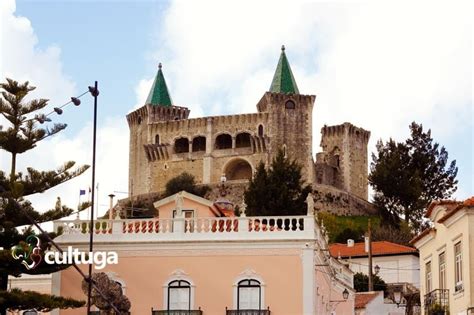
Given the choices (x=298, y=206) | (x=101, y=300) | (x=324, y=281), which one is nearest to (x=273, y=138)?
(x=298, y=206)

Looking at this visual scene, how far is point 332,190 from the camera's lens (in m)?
106

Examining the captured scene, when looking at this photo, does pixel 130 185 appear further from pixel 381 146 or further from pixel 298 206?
pixel 298 206

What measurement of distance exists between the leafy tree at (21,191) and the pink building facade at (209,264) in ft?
6.50

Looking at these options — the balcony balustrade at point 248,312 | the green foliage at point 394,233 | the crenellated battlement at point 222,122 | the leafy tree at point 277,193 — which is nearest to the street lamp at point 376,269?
the leafy tree at point 277,193

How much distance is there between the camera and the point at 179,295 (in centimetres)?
3422

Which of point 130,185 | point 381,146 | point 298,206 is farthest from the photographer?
point 130,185

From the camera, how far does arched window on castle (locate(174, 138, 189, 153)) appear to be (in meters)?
111

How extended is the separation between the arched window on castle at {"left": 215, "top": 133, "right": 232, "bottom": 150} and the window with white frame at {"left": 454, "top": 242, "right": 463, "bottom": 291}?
81.6 metres

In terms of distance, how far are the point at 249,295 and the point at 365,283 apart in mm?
30972

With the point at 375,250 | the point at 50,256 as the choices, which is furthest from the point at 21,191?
the point at 375,250

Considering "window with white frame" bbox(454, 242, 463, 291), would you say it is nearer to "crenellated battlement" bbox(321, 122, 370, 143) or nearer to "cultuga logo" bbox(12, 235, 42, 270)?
"cultuga logo" bbox(12, 235, 42, 270)

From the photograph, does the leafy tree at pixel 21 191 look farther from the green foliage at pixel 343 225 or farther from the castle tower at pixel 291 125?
the castle tower at pixel 291 125

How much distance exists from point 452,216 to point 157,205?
11715 millimetres

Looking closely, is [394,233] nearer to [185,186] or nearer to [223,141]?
[185,186]
